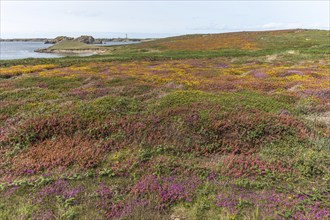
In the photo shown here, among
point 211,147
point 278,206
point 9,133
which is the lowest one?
point 278,206

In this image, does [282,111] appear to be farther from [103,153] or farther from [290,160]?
[103,153]

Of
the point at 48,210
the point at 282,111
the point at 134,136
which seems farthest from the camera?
the point at 282,111

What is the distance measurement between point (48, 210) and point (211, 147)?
21.3ft

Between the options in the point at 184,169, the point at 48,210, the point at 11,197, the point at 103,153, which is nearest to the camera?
the point at 48,210

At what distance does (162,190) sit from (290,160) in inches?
201

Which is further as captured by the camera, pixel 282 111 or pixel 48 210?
pixel 282 111

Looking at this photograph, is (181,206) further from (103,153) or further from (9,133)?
(9,133)

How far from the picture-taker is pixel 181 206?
21.0 feet

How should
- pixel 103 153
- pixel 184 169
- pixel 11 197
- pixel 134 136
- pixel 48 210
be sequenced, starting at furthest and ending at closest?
1. pixel 134 136
2. pixel 103 153
3. pixel 184 169
4. pixel 11 197
5. pixel 48 210

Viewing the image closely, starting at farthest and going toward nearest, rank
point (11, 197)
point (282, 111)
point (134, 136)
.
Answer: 1. point (282, 111)
2. point (134, 136)
3. point (11, 197)

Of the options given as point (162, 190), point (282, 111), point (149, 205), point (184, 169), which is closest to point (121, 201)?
point (149, 205)

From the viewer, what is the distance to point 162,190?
6.98m

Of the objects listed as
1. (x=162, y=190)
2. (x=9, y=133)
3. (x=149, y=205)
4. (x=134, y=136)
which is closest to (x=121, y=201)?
(x=149, y=205)

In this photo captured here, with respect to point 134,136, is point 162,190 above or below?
below
